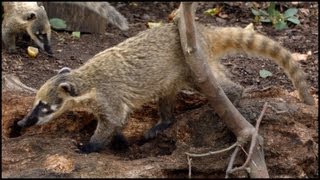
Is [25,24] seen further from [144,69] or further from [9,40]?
[144,69]

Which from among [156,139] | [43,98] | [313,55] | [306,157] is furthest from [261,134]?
[313,55]

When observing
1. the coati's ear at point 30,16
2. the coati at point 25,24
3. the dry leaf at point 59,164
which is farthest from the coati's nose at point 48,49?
the dry leaf at point 59,164

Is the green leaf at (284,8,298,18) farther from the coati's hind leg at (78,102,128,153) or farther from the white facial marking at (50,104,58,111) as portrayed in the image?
the white facial marking at (50,104,58,111)

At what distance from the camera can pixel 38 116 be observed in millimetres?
4762

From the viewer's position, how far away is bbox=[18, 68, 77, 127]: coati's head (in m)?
4.76

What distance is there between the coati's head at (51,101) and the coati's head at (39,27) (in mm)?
2578

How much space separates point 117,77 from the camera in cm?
502

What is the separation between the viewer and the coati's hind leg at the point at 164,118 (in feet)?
16.9

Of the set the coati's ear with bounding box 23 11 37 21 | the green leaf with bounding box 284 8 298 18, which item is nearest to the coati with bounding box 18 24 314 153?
the coati's ear with bounding box 23 11 37 21

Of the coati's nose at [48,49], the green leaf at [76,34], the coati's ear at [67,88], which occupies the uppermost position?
the coati's ear at [67,88]

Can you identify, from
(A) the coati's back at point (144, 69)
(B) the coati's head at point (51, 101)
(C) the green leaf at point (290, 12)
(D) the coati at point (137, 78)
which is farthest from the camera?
(C) the green leaf at point (290, 12)

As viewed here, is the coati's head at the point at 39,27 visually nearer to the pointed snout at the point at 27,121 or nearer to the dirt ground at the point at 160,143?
the dirt ground at the point at 160,143

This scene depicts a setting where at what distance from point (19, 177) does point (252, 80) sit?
3.45 metres

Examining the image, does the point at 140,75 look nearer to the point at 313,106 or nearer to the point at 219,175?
the point at 219,175
